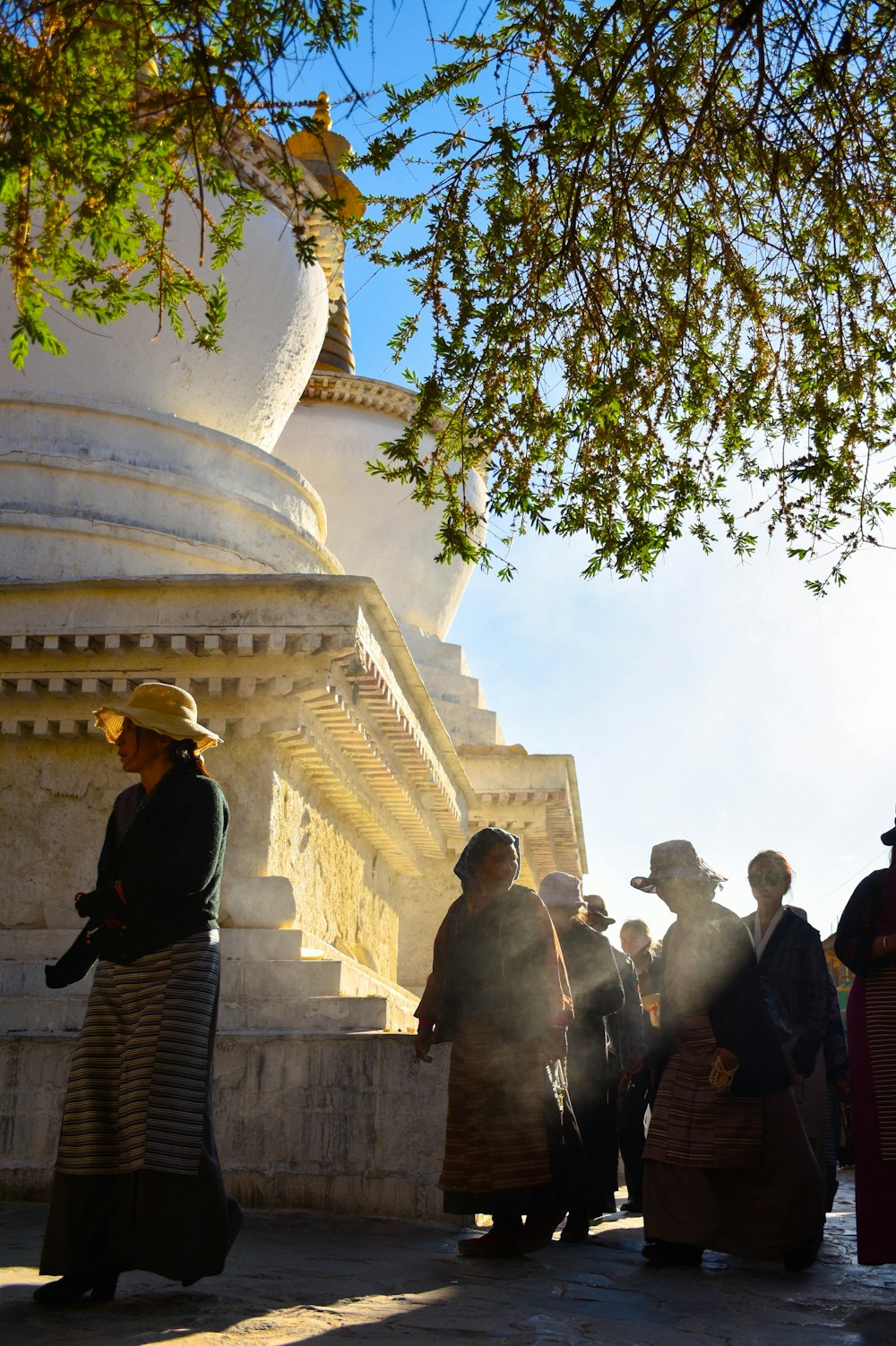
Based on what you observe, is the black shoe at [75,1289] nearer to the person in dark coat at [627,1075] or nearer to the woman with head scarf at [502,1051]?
the woman with head scarf at [502,1051]

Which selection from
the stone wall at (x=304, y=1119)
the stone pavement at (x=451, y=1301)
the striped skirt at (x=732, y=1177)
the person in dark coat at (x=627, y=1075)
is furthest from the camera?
the person in dark coat at (x=627, y=1075)

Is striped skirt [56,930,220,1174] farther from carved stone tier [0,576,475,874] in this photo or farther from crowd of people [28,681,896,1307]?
carved stone tier [0,576,475,874]

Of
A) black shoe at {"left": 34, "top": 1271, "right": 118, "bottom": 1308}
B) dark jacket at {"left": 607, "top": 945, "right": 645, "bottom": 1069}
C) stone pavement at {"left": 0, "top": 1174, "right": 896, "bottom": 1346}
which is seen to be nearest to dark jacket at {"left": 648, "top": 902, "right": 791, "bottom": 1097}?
stone pavement at {"left": 0, "top": 1174, "right": 896, "bottom": 1346}

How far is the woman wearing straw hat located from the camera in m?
3.42

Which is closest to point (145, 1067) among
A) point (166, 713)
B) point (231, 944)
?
point (166, 713)

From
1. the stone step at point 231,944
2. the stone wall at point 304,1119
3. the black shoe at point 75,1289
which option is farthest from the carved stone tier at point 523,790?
the black shoe at point 75,1289

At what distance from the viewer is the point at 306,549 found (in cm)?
1036

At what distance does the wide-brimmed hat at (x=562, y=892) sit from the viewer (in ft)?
19.7

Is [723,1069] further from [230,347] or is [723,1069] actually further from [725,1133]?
[230,347]

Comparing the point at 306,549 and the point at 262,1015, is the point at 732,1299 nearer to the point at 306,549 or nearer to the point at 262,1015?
the point at 262,1015

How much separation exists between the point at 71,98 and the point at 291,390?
26.1 ft

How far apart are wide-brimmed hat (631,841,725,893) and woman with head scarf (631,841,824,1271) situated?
8.0 inches

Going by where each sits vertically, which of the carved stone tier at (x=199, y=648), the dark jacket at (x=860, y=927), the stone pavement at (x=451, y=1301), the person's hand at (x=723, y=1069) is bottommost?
the stone pavement at (x=451, y=1301)

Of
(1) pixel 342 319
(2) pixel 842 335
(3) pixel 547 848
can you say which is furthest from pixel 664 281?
(1) pixel 342 319
